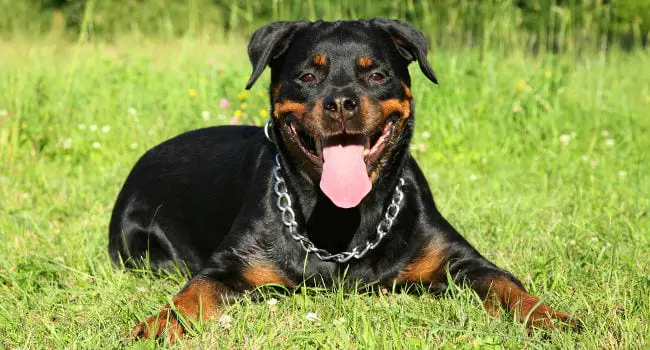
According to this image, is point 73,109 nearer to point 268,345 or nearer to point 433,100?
point 433,100

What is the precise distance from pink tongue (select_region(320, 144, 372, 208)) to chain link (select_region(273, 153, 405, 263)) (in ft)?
0.86

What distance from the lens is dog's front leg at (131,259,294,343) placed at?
3.06 m

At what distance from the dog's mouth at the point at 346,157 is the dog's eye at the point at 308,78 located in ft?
0.66

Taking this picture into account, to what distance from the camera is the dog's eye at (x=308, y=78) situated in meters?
3.54

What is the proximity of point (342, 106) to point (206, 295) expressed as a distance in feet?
3.20

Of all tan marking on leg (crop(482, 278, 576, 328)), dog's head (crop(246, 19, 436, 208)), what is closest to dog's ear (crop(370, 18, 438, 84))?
dog's head (crop(246, 19, 436, 208))

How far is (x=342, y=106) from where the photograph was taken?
3324 mm

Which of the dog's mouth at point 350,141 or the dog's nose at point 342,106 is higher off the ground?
the dog's nose at point 342,106

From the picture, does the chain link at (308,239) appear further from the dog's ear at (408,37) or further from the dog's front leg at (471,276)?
the dog's ear at (408,37)

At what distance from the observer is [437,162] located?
251 inches

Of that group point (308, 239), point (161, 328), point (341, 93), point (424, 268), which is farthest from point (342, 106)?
point (161, 328)

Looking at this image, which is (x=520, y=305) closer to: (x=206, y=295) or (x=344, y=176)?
(x=344, y=176)

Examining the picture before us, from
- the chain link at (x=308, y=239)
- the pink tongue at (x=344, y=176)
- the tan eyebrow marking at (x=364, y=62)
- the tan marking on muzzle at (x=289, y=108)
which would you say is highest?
the tan eyebrow marking at (x=364, y=62)

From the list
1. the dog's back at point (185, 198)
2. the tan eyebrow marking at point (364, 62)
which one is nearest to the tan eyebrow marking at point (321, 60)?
the tan eyebrow marking at point (364, 62)
